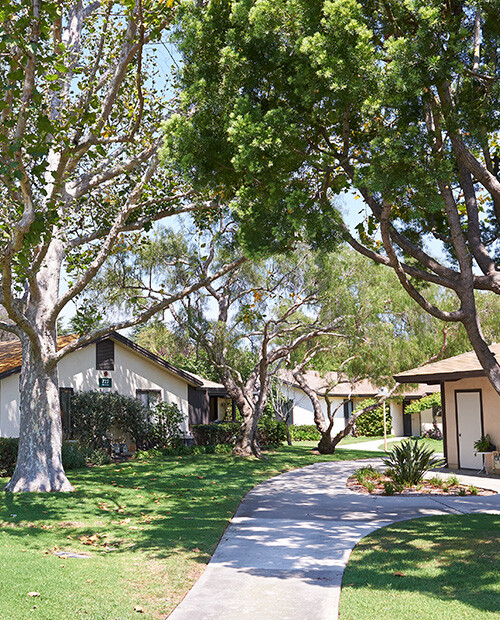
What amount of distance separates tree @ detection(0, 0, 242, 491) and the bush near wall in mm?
13068

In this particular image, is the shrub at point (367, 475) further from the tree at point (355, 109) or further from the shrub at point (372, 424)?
the shrub at point (372, 424)

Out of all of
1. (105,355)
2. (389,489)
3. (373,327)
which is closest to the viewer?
(389,489)

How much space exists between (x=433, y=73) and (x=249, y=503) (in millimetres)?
9224

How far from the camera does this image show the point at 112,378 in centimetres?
2527

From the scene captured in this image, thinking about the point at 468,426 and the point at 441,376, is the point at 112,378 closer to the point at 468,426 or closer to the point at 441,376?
the point at 441,376

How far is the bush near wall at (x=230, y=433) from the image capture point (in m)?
28.7

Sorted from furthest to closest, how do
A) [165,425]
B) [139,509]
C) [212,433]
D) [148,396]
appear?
1. [212,433]
2. [148,396]
3. [165,425]
4. [139,509]

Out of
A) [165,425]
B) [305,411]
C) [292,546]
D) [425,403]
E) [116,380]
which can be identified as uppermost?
[116,380]

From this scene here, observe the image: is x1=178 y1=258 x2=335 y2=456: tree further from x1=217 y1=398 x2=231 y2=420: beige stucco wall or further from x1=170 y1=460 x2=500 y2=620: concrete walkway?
x1=217 y1=398 x2=231 y2=420: beige stucco wall

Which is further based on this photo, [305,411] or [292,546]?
[305,411]

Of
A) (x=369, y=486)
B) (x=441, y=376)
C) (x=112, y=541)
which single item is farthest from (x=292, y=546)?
(x=441, y=376)

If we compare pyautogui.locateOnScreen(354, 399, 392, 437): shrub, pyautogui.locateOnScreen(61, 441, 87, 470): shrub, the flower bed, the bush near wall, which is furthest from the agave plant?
pyautogui.locateOnScreen(354, 399, 392, 437): shrub

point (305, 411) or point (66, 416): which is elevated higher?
point (66, 416)

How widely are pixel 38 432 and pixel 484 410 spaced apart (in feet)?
43.1
